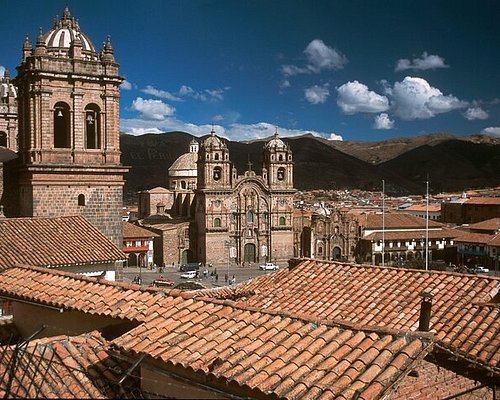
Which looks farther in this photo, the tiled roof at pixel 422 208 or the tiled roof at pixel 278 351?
the tiled roof at pixel 422 208

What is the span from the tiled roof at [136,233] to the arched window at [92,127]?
2855 cm

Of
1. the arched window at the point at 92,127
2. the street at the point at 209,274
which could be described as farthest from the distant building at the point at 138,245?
the arched window at the point at 92,127

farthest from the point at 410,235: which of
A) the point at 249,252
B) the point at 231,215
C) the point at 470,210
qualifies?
the point at 470,210

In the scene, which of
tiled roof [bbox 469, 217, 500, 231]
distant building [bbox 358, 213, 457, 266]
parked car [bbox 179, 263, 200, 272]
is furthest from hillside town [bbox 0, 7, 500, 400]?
tiled roof [bbox 469, 217, 500, 231]

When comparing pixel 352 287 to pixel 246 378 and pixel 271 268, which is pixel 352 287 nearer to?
pixel 246 378

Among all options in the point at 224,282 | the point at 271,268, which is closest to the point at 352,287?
the point at 224,282

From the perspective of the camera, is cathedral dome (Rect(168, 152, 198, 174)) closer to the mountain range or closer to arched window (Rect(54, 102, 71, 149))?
arched window (Rect(54, 102, 71, 149))

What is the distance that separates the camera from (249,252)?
180ft

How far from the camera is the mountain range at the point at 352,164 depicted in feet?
446

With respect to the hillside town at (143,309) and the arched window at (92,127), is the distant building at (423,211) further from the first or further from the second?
the arched window at (92,127)

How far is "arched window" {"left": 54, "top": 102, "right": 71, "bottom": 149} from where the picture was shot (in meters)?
19.4

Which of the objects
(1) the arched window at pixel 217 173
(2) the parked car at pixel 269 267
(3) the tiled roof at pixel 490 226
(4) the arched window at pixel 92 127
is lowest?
(2) the parked car at pixel 269 267

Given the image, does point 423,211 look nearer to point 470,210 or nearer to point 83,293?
point 470,210

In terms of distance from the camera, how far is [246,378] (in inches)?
190
